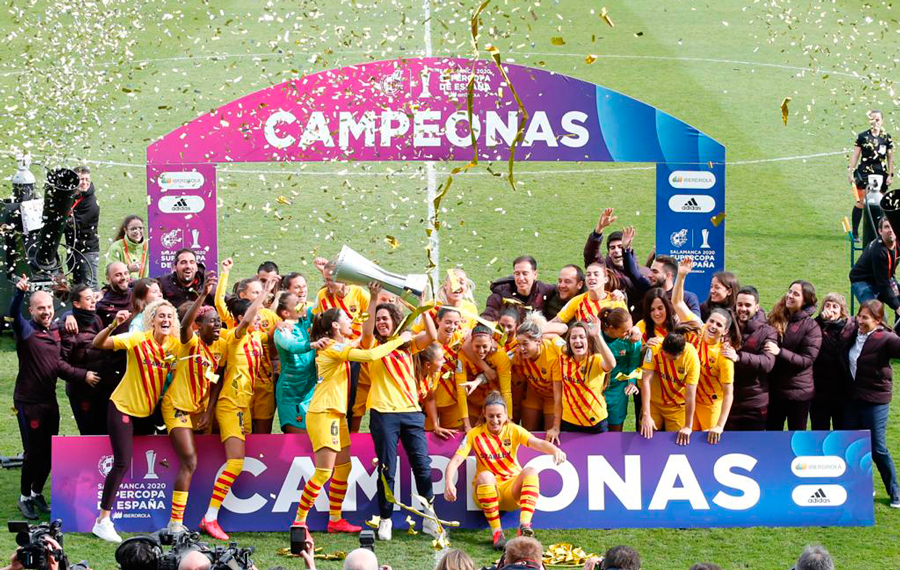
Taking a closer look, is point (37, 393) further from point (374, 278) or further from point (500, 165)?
point (500, 165)

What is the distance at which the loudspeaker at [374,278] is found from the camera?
26.4ft

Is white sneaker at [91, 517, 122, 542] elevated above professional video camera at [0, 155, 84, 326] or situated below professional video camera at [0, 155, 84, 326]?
below

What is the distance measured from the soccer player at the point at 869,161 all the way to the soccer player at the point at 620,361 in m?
7.81

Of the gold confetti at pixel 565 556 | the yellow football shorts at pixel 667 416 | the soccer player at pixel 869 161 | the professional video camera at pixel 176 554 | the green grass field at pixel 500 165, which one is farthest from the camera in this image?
the soccer player at pixel 869 161

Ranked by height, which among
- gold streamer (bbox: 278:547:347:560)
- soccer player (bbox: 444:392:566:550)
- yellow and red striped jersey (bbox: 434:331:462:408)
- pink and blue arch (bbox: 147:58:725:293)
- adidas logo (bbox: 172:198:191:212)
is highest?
pink and blue arch (bbox: 147:58:725:293)

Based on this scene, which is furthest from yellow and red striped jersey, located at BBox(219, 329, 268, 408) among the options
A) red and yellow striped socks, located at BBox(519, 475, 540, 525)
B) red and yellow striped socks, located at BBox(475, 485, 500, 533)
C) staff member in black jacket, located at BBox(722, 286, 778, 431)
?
staff member in black jacket, located at BBox(722, 286, 778, 431)

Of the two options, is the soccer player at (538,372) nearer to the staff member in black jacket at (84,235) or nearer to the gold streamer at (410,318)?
the gold streamer at (410,318)

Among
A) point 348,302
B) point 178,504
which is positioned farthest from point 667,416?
point 178,504

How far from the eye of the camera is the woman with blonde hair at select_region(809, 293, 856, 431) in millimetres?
9672

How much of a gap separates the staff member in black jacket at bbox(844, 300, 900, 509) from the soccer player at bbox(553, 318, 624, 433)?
5.48 ft

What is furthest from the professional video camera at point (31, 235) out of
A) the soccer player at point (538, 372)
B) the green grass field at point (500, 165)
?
the soccer player at point (538, 372)

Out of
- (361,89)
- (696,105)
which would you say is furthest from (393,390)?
(696,105)

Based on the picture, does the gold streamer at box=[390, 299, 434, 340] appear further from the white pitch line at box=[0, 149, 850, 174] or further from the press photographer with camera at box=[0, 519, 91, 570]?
the white pitch line at box=[0, 149, 850, 174]

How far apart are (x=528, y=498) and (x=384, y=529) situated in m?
0.93
